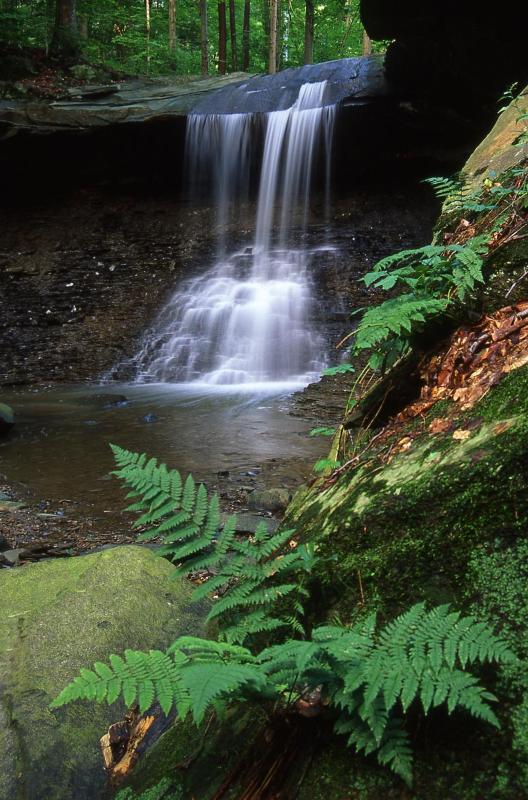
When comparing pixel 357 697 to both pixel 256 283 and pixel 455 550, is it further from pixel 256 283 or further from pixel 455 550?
pixel 256 283

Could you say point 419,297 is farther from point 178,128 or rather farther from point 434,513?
point 178,128

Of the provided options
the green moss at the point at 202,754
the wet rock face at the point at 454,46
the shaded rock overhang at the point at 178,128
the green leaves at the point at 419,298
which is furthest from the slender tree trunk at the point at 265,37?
the green moss at the point at 202,754

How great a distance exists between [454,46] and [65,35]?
11.1 meters

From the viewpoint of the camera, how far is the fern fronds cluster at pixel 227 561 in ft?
5.40

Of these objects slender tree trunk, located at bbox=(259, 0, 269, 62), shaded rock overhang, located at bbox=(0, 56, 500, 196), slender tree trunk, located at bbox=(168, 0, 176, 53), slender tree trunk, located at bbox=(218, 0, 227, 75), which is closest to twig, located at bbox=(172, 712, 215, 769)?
shaded rock overhang, located at bbox=(0, 56, 500, 196)

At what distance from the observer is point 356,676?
1273 mm

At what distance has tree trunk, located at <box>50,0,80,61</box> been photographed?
17672mm

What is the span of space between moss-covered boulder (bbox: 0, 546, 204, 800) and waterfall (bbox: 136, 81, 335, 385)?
8.88 m

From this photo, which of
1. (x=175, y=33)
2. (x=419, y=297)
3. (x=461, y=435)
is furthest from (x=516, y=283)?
(x=175, y=33)

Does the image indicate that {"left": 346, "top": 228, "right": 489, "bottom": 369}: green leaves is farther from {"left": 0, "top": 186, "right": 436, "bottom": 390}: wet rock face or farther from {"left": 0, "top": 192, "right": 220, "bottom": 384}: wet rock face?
{"left": 0, "top": 192, "right": 220, "bottom": 384}: wet rock face

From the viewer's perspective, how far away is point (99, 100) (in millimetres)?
16312

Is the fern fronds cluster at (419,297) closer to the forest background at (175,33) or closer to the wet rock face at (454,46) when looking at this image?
the wet rock face at (454,46)

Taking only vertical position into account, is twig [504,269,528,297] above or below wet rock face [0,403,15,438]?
A: above

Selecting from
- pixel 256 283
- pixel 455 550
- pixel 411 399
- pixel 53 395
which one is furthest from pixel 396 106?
pixel 455 550
